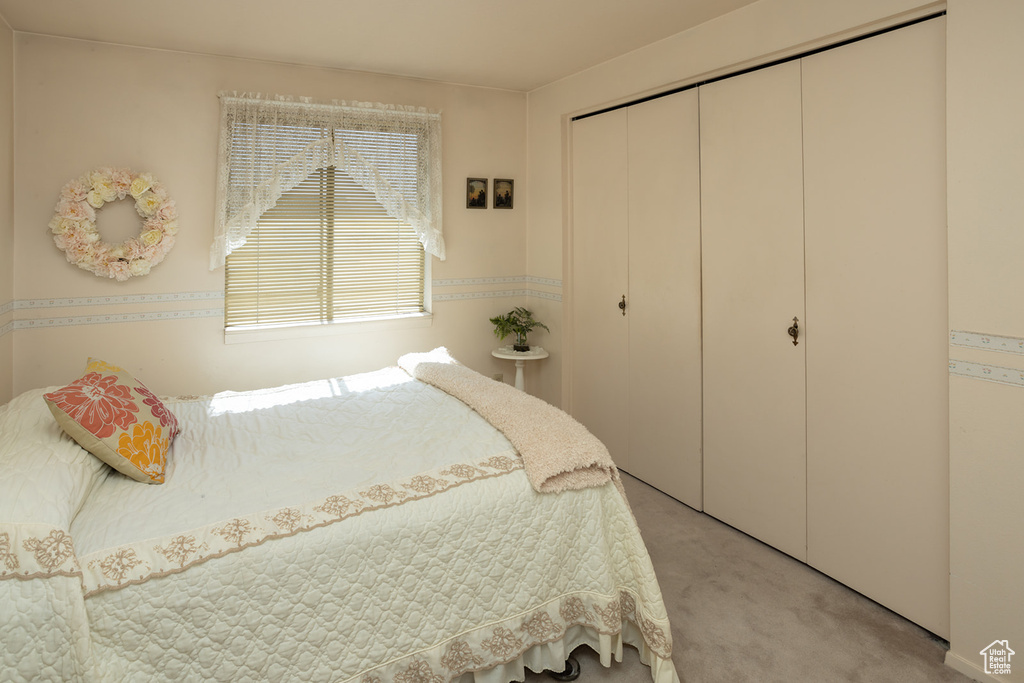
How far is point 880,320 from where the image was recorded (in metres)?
2.47

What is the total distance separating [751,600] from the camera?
256 cm

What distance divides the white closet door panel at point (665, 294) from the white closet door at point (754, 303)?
0.09 meters

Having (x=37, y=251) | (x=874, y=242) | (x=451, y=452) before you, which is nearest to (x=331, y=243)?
(x=37, y=251)

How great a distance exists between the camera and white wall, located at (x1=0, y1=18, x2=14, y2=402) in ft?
9.64

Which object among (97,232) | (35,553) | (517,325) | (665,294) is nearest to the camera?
(35,553)

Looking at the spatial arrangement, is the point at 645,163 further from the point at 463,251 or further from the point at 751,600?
the point at 751,600

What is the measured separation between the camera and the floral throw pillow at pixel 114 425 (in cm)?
189

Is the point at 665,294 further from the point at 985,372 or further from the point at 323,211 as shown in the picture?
the point at 323,211

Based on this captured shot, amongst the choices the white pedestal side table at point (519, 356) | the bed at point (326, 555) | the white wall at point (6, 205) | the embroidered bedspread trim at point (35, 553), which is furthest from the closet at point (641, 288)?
the white wall at point (6, 205)

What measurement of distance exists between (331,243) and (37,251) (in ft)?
5.02

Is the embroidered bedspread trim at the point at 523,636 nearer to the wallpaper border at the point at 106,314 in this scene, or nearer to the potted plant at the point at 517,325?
the potted plant at the point at 517,325

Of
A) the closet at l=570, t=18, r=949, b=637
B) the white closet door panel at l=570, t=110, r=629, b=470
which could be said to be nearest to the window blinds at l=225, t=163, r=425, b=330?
the white closet door panel at l=570, t=110, r=629, b=470

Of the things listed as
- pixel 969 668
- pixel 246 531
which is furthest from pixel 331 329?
pixel 969 668

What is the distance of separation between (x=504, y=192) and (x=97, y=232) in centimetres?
249
